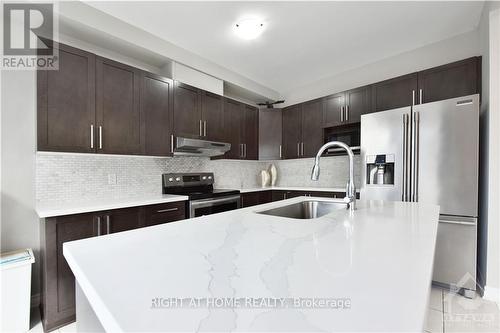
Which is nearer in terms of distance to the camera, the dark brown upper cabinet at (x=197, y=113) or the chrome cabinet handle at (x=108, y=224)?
the chrome cabinet handle at (x=108, y=224)

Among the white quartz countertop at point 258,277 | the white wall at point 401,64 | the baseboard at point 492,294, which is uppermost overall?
the white wall at point 401,64

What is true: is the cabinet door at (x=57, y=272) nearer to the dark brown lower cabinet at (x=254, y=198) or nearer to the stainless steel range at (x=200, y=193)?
the stainless steel range at (x=200, y=193)

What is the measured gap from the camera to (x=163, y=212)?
2.34 metres

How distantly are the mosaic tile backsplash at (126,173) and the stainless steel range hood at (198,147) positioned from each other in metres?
0.26

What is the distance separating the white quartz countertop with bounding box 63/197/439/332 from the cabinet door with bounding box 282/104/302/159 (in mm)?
3015

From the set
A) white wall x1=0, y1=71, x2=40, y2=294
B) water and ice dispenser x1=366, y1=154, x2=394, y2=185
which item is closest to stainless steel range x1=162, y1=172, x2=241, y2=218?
white wall x1=0, y1=71, x2=40, y2=294

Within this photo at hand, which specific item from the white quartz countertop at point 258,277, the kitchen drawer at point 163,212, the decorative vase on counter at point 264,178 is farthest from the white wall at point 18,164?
the decorative vase on counter at point 264,178

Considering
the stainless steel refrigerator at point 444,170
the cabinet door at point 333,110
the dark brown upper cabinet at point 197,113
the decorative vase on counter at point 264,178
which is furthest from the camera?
the decorative vase on counter at point 264,178

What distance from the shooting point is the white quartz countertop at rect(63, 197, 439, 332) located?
1.23 ft

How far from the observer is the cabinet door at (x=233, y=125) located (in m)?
3.46

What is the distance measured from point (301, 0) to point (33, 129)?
266 cm

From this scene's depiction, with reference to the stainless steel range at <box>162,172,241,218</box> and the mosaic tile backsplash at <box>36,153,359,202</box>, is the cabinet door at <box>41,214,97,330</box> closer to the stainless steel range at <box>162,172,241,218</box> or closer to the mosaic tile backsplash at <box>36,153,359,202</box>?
the mosaic tile backsplash at <box>36,153,359,202</box>

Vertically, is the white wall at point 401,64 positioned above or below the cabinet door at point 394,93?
above

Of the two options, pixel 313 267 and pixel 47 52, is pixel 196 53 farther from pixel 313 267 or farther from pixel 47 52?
pixel 313 267
